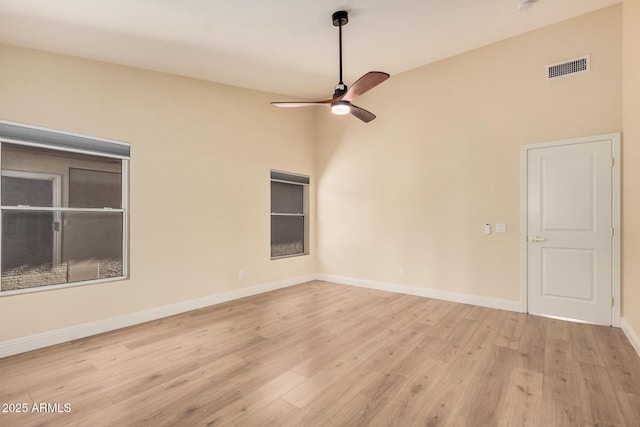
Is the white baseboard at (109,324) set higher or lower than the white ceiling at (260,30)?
lower

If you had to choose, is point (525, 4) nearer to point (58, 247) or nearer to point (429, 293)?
point (429, 293)

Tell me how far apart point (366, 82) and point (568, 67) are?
2.87 metres

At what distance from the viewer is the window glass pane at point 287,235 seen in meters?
5.75

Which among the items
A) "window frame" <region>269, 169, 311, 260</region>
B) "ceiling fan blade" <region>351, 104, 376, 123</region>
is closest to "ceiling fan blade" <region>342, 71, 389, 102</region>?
"ceiling fan blade" <region>351, 104, 376, 123</region>

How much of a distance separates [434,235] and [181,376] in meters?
3.95

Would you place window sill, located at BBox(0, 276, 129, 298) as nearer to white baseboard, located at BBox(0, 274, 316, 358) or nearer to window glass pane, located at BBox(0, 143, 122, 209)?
white baseboard, located at BBox(0, 274, 316, 358)

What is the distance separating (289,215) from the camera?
6039 millimetres

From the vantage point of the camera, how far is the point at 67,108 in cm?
329

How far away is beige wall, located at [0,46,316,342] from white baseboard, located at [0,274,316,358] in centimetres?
7

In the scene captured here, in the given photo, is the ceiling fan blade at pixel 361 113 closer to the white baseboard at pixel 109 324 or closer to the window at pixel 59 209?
the window at pixel 59 209

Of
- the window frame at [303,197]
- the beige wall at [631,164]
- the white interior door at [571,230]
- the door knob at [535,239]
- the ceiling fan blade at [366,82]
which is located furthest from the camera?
the window frame at [303,197]

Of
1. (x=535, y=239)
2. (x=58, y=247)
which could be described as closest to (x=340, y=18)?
(x=535, y=239)

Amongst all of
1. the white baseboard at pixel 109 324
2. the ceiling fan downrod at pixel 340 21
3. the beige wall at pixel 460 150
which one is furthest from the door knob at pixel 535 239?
the white baseboard at pixel 109 324

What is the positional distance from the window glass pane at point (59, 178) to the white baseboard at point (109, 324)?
139 cm
